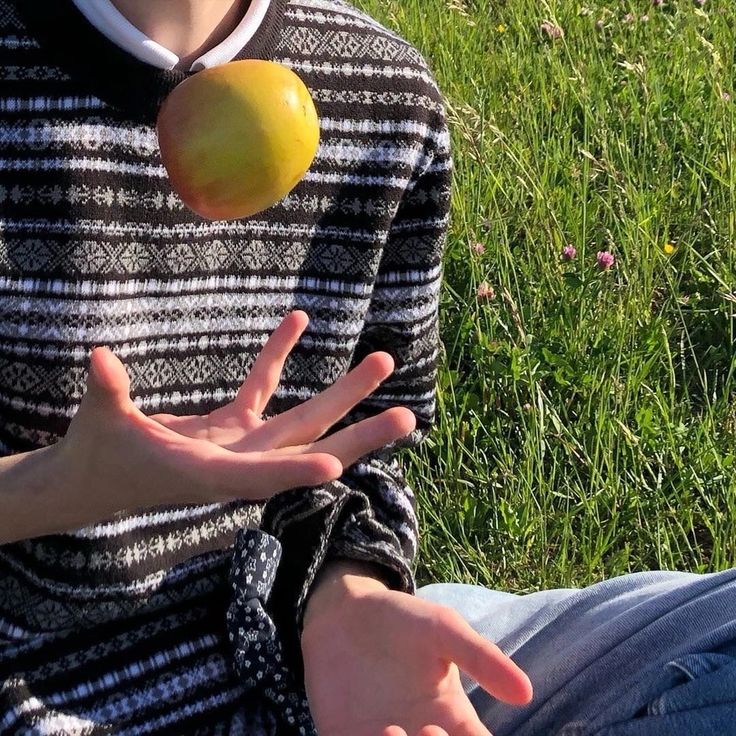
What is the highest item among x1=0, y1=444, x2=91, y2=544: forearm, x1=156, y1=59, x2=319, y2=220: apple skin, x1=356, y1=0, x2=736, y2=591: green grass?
x1=156, y1=59, x2=319, y2=220: apple skin

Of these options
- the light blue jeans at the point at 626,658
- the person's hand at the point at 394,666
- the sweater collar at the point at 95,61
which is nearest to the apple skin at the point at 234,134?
the sweater collar at the point at 95,61

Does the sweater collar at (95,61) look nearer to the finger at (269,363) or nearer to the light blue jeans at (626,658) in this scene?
the finger at (269,363)

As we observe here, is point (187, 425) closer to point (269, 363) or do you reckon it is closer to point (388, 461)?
point (269, 363)

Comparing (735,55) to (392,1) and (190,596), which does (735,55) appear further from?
(190,596)

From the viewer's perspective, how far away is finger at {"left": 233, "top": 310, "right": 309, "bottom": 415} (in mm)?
905

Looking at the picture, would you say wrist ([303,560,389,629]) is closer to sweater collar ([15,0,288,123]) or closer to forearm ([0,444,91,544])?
forearm ([0,444,91,544])

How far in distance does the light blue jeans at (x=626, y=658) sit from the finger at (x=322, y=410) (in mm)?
370

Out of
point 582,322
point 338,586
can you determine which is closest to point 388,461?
point 338,586

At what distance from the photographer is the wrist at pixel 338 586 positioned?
1.05m

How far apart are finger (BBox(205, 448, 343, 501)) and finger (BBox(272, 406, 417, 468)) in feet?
0.22

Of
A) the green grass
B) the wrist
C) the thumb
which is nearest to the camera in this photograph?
the thumb

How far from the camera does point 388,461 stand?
4.14 feet

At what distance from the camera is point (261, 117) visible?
2.95 ft

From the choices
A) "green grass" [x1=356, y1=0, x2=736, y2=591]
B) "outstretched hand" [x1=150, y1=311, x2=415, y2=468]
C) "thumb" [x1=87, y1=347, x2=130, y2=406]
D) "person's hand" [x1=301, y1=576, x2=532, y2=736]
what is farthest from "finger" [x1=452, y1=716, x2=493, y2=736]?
"green grass" [x1=356, y1=0, x2=736, y2=591]
